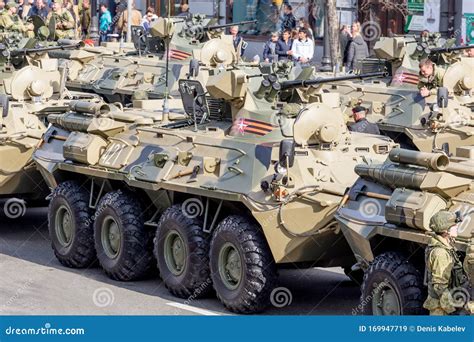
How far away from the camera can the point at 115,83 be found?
30500 millimetres

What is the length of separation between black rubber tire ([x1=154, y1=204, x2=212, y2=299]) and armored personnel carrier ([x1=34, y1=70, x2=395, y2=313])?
0.05 ft

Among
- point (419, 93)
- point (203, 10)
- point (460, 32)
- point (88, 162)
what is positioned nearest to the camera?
point (88, 162)

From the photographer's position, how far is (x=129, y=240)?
1842cm

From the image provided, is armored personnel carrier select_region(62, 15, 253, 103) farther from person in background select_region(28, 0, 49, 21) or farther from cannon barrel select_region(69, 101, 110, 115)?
person in background select_region(28, 0, 49, 21)

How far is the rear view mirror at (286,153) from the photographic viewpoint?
16.5m

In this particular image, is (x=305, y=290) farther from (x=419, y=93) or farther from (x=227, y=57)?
(x=227, y=57)

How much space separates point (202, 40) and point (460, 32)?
6.02 meters

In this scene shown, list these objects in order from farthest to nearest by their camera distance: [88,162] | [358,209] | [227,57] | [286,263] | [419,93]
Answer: [227,57] < [419,93] < [88,162] < [286,263] < [358,209]

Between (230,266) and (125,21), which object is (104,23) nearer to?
(125,21)

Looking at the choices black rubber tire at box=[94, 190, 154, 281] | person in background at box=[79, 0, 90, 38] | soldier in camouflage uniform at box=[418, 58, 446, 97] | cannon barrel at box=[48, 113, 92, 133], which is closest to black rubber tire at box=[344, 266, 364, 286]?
black rubber tire at box=[94, 190, 154, 281]

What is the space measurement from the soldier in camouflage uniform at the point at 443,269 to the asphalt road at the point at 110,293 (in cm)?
318

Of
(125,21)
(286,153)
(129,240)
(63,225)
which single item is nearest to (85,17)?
(125,21)

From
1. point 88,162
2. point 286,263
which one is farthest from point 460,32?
point 286,263

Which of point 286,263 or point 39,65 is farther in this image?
point 39,65
